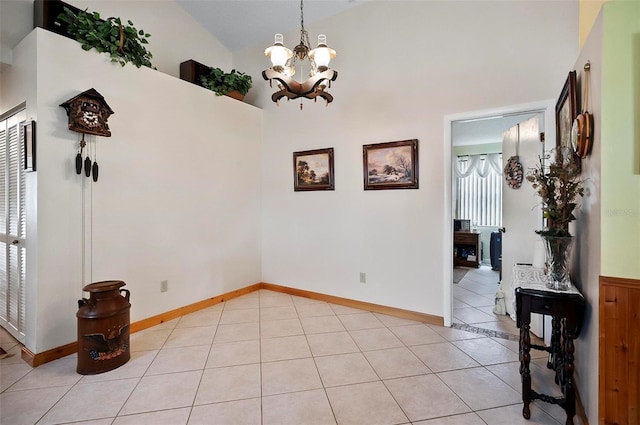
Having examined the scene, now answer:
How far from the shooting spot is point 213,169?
3910mm

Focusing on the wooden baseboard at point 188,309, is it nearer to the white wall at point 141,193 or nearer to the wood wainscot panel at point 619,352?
the white wall at point 141,193

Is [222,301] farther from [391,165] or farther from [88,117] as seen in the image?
[391,165]

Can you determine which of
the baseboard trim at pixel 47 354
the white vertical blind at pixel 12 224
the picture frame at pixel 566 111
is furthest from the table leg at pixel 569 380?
the white vertical blind at pixel 12 224

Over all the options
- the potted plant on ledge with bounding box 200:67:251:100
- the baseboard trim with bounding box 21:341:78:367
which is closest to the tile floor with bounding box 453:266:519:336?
the baseboard trim with bounding box 21:341:78:367

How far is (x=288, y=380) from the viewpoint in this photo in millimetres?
2217

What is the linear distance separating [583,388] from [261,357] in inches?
88.5

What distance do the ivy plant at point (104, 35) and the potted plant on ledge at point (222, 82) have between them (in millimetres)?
941

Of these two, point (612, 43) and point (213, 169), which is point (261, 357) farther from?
point (612, 43)

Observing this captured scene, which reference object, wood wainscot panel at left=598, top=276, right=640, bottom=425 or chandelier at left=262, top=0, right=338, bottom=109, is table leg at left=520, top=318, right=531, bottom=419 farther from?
chandelier at left=262, top=0, right=338, bottom=109

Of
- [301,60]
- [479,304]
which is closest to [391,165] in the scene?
[301,60]

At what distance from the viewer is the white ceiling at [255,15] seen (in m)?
3.86

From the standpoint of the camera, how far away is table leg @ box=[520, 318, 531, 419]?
1826mm

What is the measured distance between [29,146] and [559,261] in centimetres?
401

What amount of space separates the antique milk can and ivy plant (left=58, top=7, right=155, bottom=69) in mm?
2165
